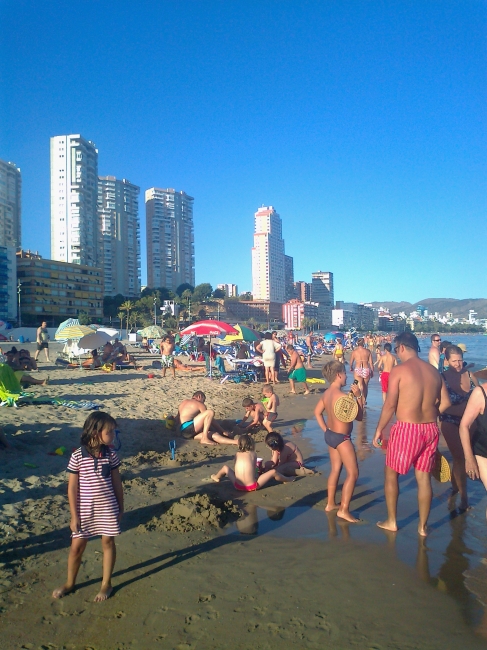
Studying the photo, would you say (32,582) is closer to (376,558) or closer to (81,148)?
(376,558)

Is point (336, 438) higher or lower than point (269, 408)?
higher

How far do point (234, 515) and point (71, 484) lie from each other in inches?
82.9

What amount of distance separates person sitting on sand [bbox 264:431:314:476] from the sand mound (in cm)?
114

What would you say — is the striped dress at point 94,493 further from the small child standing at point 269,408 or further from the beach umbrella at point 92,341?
the beach umbrella at point 92,341

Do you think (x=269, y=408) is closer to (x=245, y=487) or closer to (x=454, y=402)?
(x=245, y=487)

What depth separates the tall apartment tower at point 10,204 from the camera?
9700 cm

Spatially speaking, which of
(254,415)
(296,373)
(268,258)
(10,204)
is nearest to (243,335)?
(296,373)

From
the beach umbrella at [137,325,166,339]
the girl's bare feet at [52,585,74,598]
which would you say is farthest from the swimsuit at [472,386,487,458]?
the beach umbrella at [137,325,166,339]

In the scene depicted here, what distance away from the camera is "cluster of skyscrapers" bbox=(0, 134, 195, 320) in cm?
7894

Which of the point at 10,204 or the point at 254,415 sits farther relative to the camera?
the point at 10,204

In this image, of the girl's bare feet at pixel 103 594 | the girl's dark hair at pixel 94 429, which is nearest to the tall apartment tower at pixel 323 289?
the girl's bare feet at pixel 103 594

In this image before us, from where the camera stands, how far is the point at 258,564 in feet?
12.1

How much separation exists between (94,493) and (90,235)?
100 metres

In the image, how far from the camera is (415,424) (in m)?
3.95
